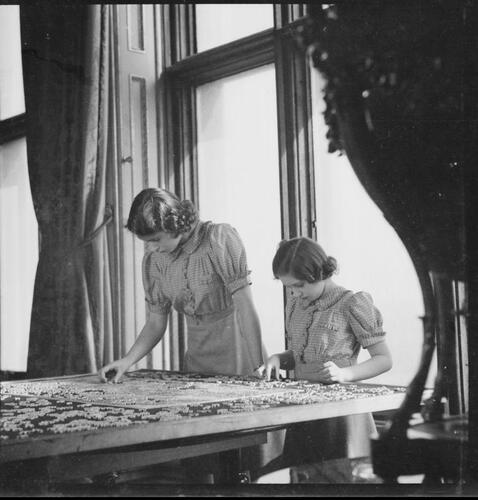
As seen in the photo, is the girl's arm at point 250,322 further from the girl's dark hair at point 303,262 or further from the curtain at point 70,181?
the curtain at point 70,181

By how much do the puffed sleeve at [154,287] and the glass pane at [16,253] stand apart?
1.79 metres

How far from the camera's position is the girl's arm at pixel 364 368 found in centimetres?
257

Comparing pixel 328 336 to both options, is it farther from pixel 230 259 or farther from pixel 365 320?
pixel 230 259

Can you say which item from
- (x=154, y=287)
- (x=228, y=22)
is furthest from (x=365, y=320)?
(x=228, y=22)

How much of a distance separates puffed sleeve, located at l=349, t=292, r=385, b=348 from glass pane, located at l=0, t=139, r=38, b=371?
2825 millimetres

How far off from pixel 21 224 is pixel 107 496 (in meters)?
4.28

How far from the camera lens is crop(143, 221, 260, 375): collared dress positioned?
3.24 m

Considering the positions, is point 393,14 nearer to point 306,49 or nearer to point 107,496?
point 306,49

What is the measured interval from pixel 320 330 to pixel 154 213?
2.74 feet

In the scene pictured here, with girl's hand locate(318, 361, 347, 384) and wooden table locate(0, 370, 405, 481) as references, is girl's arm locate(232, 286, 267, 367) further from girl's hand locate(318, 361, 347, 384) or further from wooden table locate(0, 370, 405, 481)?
girl's hand locate(318, 361, 347, 384)

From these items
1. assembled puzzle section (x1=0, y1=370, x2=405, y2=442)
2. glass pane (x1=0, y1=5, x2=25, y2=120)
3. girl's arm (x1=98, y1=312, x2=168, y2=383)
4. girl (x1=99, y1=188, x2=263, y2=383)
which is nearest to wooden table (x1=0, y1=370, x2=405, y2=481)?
assembled puzzle section (x1=0, y1=370, x2=405, y2=442)

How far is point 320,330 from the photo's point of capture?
→ 2865 millimetres

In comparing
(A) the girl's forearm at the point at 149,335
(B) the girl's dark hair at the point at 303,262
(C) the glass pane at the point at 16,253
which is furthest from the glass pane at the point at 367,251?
(C) the glass pane at the point at 16,253

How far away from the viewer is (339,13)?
131 centimetres
